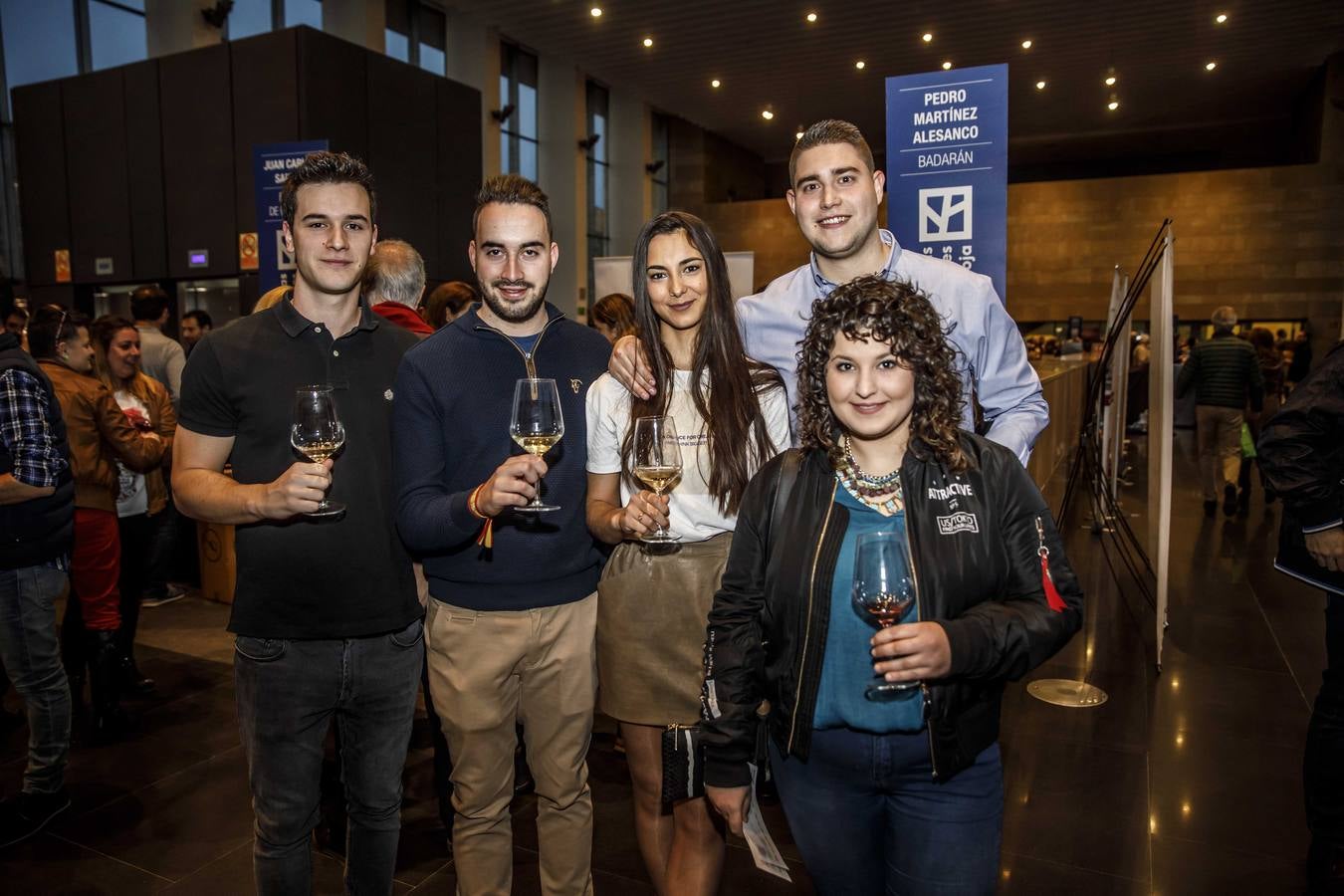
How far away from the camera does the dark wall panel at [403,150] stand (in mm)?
8914

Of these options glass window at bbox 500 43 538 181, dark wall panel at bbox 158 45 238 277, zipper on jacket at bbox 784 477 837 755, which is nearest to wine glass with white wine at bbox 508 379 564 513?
zipper on jacket at bbox 784 477 837 755

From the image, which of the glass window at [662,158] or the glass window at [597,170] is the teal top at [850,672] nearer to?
the glass window at [597,170]

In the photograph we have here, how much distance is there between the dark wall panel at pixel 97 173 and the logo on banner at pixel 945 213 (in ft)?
28.9

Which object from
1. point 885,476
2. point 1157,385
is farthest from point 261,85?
point 885,476

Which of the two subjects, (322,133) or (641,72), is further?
(641,72)

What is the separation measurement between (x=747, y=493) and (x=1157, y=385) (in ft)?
12.6

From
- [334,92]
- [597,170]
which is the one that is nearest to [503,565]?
[334,92]

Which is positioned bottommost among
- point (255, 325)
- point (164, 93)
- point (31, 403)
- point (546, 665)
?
point (546, 665)

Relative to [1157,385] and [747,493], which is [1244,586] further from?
[747,493]

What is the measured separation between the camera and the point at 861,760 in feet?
5.06

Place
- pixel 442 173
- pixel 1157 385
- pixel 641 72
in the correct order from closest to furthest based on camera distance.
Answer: pixel 1157 385
pixel 442 173
pixel 641 72

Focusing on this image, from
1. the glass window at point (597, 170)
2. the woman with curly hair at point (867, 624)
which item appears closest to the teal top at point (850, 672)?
the woman with curly hair at point (867, 624)

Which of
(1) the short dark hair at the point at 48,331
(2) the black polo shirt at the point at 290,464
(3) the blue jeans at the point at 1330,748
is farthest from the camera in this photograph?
(1) the short dark hair at the point at 48,331

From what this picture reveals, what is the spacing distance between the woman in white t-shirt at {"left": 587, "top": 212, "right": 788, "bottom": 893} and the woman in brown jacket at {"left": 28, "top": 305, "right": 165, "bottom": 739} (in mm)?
2790
